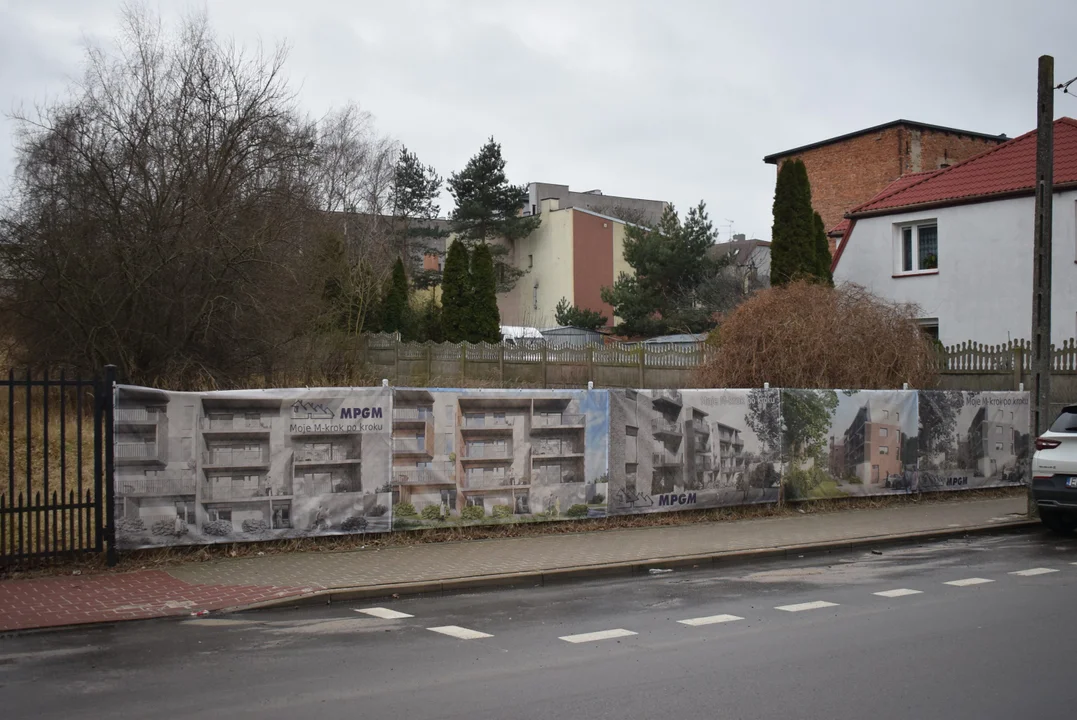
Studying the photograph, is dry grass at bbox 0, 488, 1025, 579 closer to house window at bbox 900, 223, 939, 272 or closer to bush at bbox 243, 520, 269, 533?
bush at bbox 243, 520, 269, 533

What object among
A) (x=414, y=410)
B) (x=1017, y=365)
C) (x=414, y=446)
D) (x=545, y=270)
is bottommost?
(x=414, y=446)

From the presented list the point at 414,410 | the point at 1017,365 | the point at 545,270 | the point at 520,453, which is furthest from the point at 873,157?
the point at 414,410

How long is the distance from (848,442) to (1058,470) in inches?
138

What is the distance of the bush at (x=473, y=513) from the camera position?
13.0 metres

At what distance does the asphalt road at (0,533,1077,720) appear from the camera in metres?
6.16

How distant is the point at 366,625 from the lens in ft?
28.5

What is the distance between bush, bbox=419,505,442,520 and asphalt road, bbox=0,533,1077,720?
266cm

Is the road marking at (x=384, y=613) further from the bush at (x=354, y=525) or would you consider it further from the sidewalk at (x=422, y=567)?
the bush at (x=354, y=525)

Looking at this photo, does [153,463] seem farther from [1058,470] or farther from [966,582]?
[1058,470]

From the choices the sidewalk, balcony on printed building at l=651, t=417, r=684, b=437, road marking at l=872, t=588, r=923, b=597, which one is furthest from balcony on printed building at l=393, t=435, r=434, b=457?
road marking at l=872, t=588, r=923, b=597

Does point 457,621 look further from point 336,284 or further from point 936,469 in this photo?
point 336,284

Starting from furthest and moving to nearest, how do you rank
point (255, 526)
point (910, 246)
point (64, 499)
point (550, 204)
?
1. point (550, 204)
2. point (910, 246)
3. point (255, 526)
4. point (64, 499)

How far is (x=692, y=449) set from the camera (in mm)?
15102

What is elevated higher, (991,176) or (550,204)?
(550,204)
